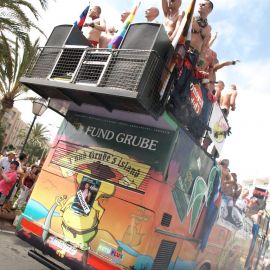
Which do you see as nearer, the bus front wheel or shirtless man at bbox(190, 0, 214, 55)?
shirtless man at bbox(190, 0, 214, 55)

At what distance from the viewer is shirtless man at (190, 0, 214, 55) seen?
6047mm

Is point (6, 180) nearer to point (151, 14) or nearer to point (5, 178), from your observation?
point (5, 178)

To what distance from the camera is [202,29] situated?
6.12 metres

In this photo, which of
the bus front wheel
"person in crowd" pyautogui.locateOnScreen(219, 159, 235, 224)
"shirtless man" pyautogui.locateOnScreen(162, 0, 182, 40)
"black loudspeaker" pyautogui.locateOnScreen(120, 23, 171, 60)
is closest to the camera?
"black loudspeaker" pyautogui.locateOnScreen(120, 23, 171, 60)

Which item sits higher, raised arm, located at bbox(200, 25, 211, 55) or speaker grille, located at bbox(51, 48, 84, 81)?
raised arm, located at bbox(200, 25, 211, 55)

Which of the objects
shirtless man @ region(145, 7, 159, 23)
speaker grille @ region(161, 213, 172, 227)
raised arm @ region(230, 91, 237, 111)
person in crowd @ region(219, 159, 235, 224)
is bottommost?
speaker grille @ region(161, 213, 172, 227)

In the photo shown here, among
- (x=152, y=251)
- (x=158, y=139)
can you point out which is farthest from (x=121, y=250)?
(x=158, y=139)

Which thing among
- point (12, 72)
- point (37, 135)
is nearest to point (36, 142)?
point (37, 135)

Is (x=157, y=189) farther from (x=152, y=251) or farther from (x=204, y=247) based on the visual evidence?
(x=204, y=247)

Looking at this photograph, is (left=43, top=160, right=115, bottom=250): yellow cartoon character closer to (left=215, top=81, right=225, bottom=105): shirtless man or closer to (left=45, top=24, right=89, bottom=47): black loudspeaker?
(left=45, top=24, right=89, bottom=47): black loudspeaker

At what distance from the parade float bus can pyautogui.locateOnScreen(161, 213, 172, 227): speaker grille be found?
0.05 ft

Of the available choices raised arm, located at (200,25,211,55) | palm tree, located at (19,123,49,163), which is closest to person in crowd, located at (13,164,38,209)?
raised arm, located at (200,25,211,55)

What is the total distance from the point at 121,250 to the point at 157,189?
3.05ft

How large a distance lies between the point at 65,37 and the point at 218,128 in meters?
3.02
